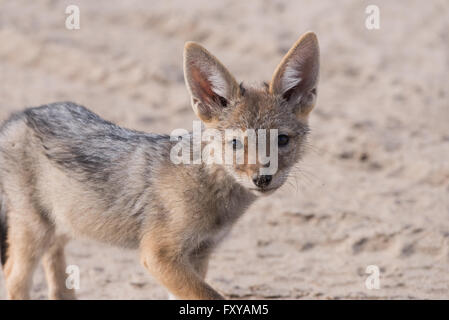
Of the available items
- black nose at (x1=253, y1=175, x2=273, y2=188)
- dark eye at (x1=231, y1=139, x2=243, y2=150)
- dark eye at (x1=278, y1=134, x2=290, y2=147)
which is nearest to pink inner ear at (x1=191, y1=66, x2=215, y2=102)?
dark eye at (x1=231, y1=139, x2=243, y2=150)

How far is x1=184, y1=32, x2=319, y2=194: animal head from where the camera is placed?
4.66m

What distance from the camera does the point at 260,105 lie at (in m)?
4.84

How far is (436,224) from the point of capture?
6.62 meters

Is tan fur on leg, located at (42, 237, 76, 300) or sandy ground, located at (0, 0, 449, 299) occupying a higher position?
sandy ground, located at (0, 0, 449, 299)

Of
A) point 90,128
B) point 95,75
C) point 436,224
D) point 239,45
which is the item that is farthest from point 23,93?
point 436,224

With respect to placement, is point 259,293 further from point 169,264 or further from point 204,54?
point 204,54

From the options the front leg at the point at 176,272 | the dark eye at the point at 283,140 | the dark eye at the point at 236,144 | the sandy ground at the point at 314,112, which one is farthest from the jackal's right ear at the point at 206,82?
the sandy ground at the point at 314,112

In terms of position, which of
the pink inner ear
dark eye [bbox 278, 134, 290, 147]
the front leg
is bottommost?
the front leg

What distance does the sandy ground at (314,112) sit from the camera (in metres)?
6.27

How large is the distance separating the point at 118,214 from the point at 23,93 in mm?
4865

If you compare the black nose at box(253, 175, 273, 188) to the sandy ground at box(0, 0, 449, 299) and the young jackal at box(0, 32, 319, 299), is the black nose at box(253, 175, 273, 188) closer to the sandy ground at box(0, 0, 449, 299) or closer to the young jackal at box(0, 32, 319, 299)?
the young jackal at box(0, 32, 319, 299)

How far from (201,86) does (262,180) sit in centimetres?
84

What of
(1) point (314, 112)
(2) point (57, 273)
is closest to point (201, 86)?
(2) point (57, 273)

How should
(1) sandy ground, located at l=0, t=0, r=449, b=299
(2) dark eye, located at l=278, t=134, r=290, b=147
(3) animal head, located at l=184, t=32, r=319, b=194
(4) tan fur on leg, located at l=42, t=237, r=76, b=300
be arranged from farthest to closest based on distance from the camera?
1. (1) sandy ground, located at l=0, t=0, r=449, b=299
2. (4) tan fur on leg, located at l=42, t=237, r=76, b=300
3. (2) dark eye, located at l=278, t=134, r=290, b=147
4. (3) animal head, located at l=184, t=32, r=319, b=194
